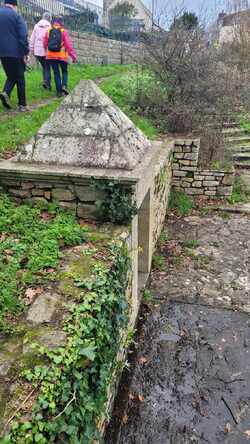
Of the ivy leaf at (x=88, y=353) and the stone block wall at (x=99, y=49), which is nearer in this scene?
the ivy leaf at (x=88, y=353)

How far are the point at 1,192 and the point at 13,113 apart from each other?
11.5 feet

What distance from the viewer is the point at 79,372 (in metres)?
1.98

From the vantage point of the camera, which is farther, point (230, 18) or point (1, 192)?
point (230, 18)

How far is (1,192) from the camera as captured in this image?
354cm

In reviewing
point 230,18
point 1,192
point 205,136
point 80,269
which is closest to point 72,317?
point 80,269

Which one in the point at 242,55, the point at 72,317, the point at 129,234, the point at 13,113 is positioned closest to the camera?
the point at 72,317

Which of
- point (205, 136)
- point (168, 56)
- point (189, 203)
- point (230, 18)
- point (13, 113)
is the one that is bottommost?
point (189, 203)

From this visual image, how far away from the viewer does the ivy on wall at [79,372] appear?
65.7 inches

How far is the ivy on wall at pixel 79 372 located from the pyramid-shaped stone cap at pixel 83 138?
117 centimetres

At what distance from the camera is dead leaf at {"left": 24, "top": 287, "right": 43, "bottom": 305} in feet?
7.75

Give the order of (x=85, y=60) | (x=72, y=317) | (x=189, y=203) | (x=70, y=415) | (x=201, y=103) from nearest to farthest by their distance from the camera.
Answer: (x=70, y=415)
(x=72, y=317)
(x=189, y=203)
(x=201, y=103)
(x=85, y=60)

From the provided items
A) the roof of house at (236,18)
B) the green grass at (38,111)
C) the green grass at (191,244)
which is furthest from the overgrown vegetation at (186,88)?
the roof of house at (236,18)

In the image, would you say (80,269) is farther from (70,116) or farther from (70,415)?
(70,116)

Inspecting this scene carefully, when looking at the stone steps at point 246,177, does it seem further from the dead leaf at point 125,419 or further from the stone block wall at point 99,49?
the dead leaf at point 125,419
